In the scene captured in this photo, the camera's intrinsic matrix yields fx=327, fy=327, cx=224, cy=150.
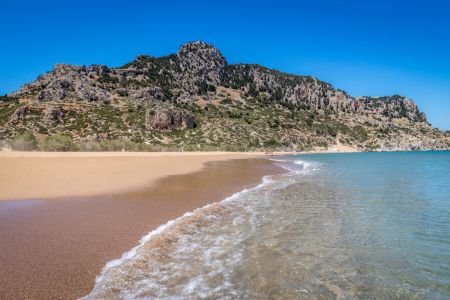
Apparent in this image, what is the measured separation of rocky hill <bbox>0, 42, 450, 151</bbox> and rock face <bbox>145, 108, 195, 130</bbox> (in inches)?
10.6

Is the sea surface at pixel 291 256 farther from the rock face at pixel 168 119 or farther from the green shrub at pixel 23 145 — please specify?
the rock face at pixel 168 119

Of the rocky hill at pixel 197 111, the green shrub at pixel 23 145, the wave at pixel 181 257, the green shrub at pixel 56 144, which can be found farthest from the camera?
the rocky hill at pixel 197 111

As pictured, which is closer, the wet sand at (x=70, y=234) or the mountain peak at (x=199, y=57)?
the wet sand at (x=70, y=234)

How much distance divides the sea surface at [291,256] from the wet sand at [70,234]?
42 centimetres

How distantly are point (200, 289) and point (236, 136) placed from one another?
8264cm

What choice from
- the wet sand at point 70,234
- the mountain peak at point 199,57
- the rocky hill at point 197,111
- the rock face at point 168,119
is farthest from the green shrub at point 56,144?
the mountain peak at point 199,57

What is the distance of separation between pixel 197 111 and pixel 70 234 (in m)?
101

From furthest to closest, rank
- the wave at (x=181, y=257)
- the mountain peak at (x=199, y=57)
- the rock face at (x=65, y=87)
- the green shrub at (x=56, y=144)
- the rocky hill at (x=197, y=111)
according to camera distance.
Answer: the mountain peak at (x=199, y=57) < the rock face at (x=65, y=87) < the rocky hill at (x=197, y=111) < the green shrub at (x=56, y=144) < the wave at (x=181, y=257)

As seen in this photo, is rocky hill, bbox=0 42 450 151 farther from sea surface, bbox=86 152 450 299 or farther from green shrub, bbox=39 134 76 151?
sea surface, bbox=86 152 450 299

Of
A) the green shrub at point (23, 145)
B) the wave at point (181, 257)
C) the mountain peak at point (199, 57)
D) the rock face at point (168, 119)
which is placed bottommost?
the wave at point (181, 257)

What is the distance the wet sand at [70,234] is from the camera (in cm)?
472

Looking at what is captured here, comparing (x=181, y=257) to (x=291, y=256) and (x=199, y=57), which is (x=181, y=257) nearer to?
(x=291, y=256)

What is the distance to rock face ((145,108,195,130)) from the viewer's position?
83769 mm

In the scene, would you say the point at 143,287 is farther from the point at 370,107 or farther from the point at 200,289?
the point at 370,107
